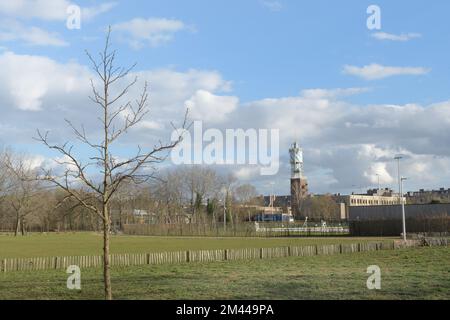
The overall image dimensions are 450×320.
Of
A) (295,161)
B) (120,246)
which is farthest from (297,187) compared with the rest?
(120,246)

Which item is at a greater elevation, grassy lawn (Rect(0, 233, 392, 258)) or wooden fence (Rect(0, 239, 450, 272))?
wooden fence (Rect(0, 239, 450, 272))

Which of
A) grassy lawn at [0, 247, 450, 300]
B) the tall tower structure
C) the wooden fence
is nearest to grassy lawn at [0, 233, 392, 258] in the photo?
the wooden fence

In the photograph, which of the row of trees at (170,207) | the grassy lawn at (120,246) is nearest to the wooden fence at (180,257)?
the grassy lawn at (120,246)

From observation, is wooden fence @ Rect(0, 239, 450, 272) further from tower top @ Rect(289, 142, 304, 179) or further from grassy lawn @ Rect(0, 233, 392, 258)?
tower top @ Rect(289, 142, 304, 179)

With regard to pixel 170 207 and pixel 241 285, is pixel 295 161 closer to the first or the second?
pixel 170 207

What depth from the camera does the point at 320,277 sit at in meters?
21.2

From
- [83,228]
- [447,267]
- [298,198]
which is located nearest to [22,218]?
[83,228]

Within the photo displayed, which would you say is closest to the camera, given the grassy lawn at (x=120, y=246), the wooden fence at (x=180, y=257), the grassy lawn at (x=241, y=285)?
the grassy lawn at (x=241, y=285)

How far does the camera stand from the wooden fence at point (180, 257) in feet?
102

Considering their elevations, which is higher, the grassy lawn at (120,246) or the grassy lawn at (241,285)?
the grassy lawn at (241,285)

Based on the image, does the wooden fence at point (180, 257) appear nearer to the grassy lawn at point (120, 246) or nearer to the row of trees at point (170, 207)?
the grassy lawn at point (120, 246)

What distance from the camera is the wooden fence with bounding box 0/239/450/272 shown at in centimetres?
3098

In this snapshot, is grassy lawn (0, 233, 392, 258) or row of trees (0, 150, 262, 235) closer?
grassy lawn (0, 233, 392, 258)

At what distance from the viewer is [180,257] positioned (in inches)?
1400
